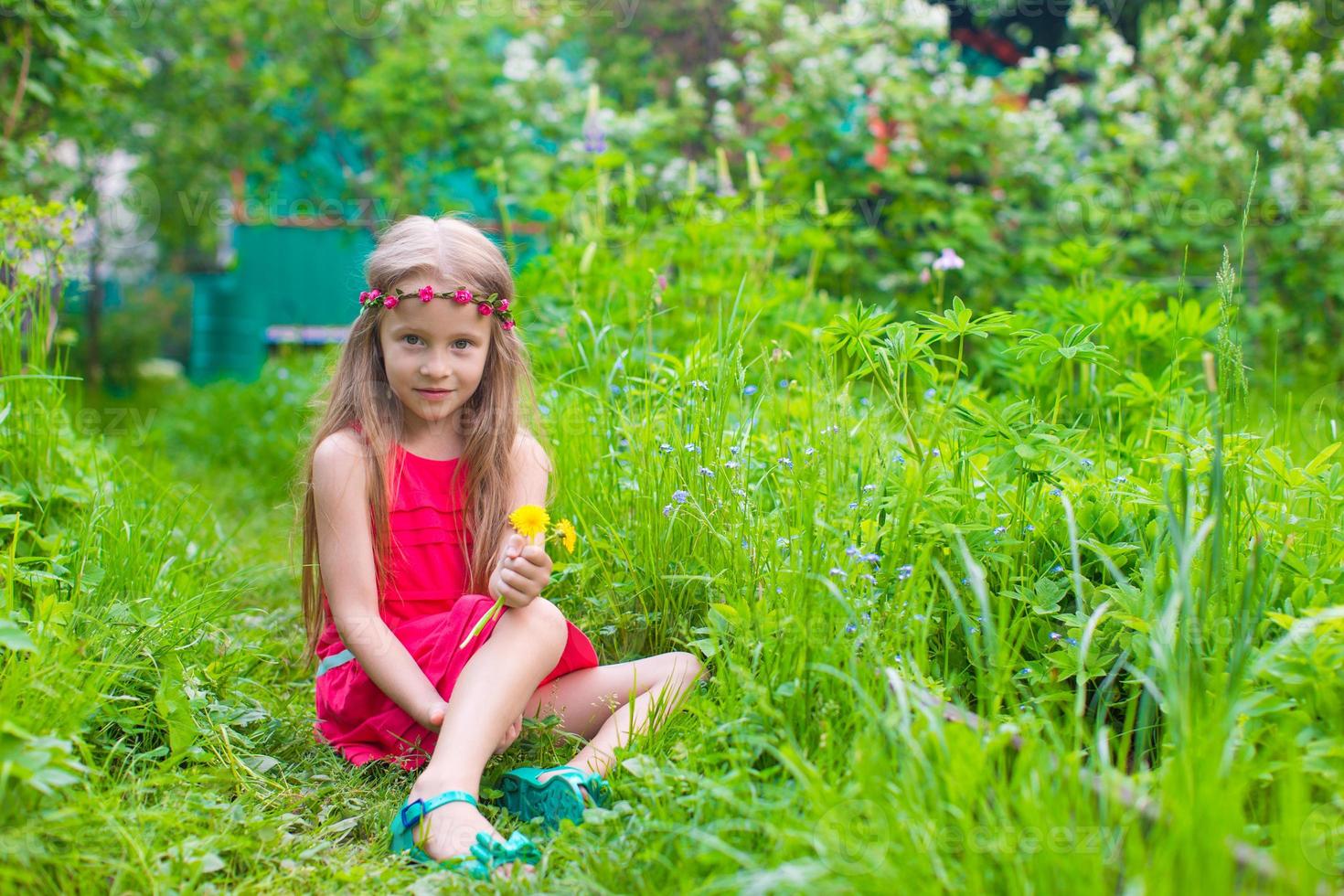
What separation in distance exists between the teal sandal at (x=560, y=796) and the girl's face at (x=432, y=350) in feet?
2.46

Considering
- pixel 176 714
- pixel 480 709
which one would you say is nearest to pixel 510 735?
pixel 480 709

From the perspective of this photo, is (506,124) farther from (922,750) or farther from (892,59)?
(922,750)

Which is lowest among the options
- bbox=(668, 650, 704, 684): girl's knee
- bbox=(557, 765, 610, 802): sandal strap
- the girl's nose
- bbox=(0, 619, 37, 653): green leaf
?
bbox=(557, 765, 610, 802): sandal strap

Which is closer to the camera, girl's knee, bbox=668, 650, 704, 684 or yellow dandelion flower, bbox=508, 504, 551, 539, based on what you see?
yellow dandelion flower, bbox=508, 504, 551, 539

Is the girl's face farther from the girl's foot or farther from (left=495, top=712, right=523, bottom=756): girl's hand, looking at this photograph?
the girl's foot

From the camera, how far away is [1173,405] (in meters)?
2.43

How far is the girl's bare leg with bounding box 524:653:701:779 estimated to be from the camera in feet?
6.23

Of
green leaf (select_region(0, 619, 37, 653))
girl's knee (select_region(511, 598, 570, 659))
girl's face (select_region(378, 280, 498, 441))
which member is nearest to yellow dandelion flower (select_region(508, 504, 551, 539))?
girl's knee (select_region(511, 598, 570, 659))

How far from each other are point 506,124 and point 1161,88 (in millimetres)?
3871

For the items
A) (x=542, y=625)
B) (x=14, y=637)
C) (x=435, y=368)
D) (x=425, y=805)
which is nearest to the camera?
(x=14, y=637)

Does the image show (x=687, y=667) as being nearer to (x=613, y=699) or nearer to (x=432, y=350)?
(x=613, y=699)

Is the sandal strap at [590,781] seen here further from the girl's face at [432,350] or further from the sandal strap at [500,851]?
the girl's face at [432,350]

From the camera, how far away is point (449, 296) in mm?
2102

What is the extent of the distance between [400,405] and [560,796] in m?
0.89
